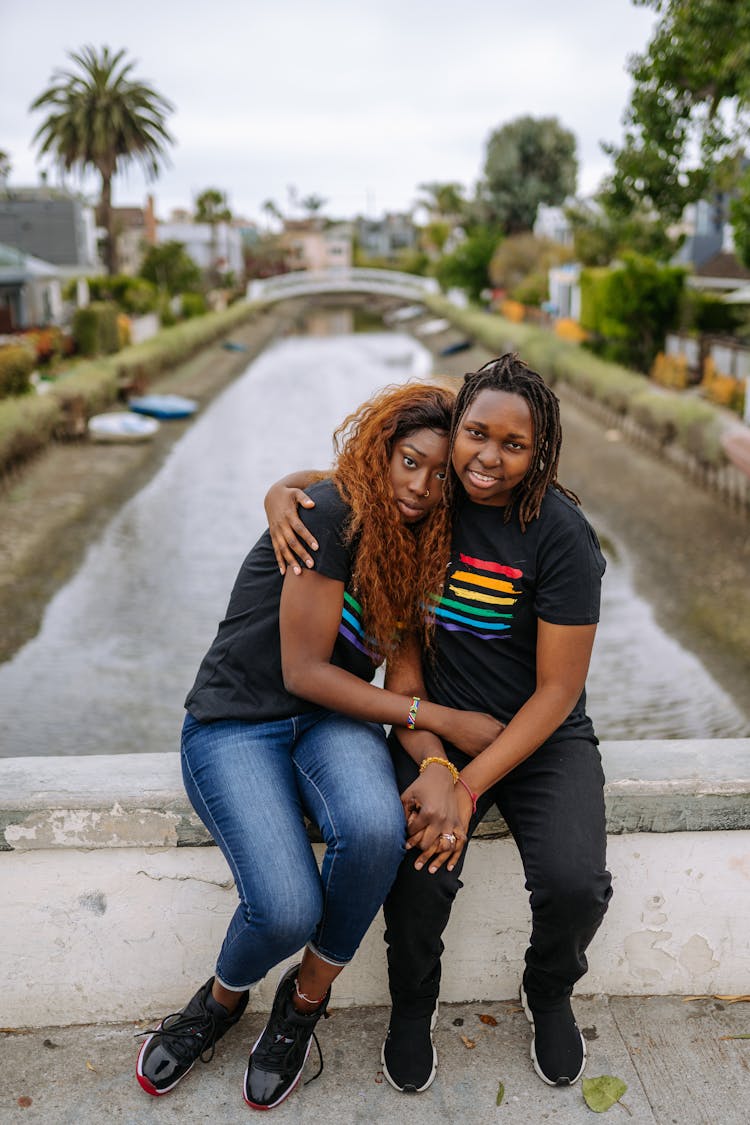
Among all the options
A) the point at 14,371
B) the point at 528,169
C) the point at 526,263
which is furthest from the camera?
→ the point at 528,169

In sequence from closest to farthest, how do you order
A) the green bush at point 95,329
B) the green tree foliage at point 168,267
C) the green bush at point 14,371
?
1. the green bush at point 14,371
2. the green bush at point 95,329
3. the green tree foliage at point 168,267

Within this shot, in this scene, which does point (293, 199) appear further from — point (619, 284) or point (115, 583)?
point (115, 583)

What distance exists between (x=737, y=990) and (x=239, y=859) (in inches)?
44.5

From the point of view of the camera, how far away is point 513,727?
1974mm

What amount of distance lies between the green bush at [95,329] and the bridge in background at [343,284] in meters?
33.0

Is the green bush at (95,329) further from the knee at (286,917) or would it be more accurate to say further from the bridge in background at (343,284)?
the bridge in background at (343,284)

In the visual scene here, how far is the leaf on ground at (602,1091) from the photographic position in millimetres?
1921

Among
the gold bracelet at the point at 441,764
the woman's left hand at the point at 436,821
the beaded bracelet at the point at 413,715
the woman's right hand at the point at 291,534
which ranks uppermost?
the woman's right hand at the point at 291,534

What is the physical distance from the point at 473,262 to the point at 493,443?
42252mm

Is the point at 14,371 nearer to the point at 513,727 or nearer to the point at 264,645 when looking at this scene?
the point at 264,645

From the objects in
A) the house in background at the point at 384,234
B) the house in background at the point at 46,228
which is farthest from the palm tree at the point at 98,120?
the house in background at the point at 384,234

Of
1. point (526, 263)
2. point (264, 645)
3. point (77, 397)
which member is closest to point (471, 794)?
point (264, 645)

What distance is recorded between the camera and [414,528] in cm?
213

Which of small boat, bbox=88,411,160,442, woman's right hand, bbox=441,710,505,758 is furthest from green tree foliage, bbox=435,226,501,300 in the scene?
woman's right hand, bbox=441,710,505,758
